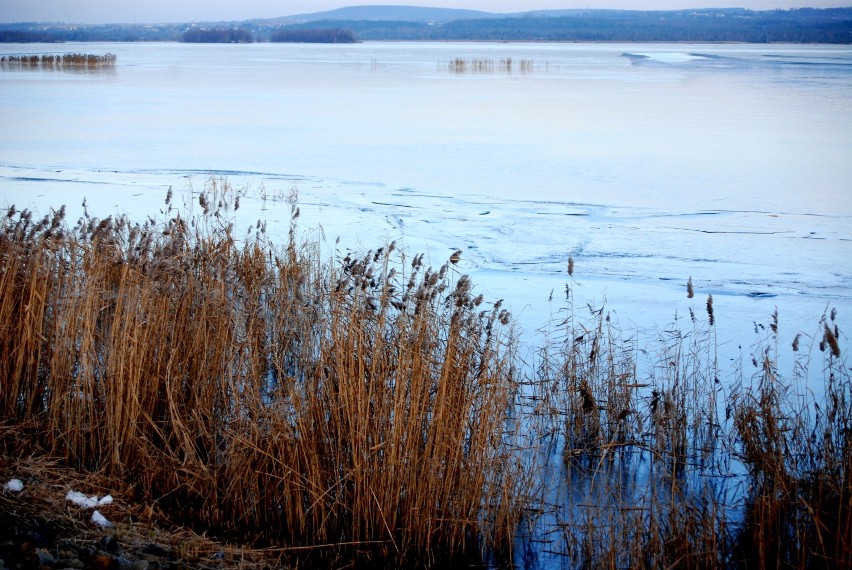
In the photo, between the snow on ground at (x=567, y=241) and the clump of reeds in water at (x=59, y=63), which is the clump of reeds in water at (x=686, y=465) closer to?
the snow on ground at (x=567, y=241)

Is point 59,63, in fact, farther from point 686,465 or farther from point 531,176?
point 686,465

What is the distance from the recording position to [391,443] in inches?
128

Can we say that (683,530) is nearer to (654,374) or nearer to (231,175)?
(654,374)

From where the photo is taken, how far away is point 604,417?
15.3 ft

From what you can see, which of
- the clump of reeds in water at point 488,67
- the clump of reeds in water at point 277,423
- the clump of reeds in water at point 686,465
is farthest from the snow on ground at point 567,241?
the clump of reeds in water at point 488,67

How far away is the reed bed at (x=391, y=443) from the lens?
3275mm

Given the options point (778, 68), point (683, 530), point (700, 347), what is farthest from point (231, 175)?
point (778, 68)

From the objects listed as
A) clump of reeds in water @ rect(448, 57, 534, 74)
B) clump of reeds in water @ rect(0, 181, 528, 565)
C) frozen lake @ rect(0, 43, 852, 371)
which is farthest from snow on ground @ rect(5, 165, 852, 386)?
clump of reeds in water @ rect(448, 57, 534, 74)

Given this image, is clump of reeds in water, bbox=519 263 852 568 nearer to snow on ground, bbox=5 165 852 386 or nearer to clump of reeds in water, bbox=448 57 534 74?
snow on ground, bbox=5 165 852 386

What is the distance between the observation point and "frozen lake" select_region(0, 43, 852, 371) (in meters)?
7.28

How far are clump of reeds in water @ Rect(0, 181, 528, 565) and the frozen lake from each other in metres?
2.61

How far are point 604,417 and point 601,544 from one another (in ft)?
5.02

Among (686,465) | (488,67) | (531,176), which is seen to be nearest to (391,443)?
(686,465)

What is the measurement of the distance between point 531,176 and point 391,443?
9.20 m
